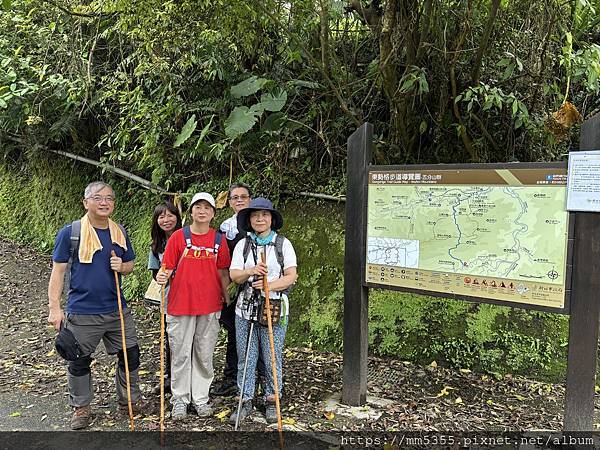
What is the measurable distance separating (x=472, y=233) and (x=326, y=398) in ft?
6.56

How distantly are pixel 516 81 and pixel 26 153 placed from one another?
37.0ft

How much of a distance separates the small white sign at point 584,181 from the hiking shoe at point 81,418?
4.05m

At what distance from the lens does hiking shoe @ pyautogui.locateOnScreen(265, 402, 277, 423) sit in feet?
13.0

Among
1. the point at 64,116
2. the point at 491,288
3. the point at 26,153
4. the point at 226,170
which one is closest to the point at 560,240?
the point at 491,288

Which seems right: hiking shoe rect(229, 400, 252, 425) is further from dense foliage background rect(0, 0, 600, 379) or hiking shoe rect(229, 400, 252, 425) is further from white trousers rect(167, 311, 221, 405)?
dense foliage background rect(0, 0, 600, 379)

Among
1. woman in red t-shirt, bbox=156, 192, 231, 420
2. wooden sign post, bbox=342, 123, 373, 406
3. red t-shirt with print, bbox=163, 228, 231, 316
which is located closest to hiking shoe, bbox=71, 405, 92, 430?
woman in red t-shirt, bbox=156, 192, 231, 420

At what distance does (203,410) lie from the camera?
412 cm

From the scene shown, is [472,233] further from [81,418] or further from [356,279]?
[81,418]

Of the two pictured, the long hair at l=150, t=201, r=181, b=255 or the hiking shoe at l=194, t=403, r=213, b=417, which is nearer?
the hiking shoe at l=194, t=403, r=213, b=417

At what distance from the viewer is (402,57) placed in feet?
17.9

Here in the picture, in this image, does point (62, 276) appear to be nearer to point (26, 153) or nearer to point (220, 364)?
point (220, 364)

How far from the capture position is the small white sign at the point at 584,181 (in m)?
3.21

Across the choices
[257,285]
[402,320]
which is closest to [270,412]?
[257,285]

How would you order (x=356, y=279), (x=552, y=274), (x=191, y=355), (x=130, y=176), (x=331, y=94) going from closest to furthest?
(x=552, y=274) → (x=191, y=355) → (x=356, y=279) → (x=331, y=94) → (x=130, y=176)
